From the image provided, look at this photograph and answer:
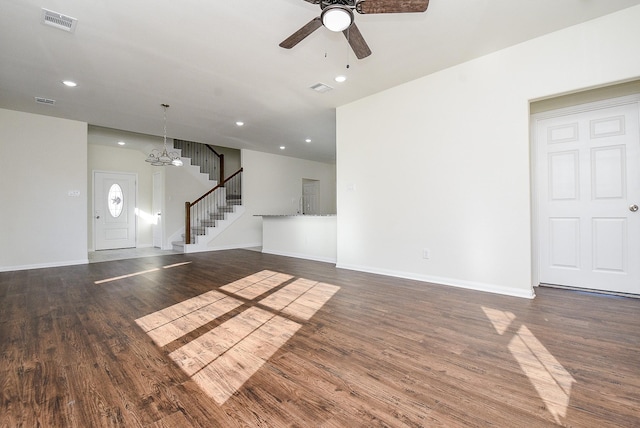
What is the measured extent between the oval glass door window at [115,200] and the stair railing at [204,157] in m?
2.01

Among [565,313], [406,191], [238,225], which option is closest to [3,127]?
[238,225]

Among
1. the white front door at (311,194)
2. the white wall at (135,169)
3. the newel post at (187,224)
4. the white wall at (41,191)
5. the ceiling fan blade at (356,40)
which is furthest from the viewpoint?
the white front door at (311,194)

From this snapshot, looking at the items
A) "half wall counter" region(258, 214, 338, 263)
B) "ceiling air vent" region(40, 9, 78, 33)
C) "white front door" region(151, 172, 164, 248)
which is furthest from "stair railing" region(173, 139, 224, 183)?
"ceiling air vent" region(40, 9, 78, 33)

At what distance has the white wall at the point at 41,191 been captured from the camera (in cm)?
517

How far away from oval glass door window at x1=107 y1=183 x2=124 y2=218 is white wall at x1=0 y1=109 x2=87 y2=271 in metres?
2.44

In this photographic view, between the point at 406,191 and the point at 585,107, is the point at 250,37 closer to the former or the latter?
the point at 406,191

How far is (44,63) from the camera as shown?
11.8 ft

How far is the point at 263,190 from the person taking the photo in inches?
356

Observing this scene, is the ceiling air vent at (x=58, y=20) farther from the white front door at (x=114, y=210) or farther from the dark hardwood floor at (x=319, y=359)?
the white front door at (x=114, y=210)

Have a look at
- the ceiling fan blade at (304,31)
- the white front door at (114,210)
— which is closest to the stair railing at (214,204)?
the white front door at (114,210)

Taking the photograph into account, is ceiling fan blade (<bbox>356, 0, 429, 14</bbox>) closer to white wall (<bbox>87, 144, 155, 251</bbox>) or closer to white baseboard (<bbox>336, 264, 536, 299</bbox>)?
white baseboard (<bbox>336, 264, 536, 299</bbox>)

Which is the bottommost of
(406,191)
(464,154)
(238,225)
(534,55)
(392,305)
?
(392,305)

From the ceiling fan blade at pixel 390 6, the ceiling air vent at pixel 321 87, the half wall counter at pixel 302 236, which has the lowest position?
the half wall counter at pixel 302 236

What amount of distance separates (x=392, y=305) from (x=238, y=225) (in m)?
6.26
